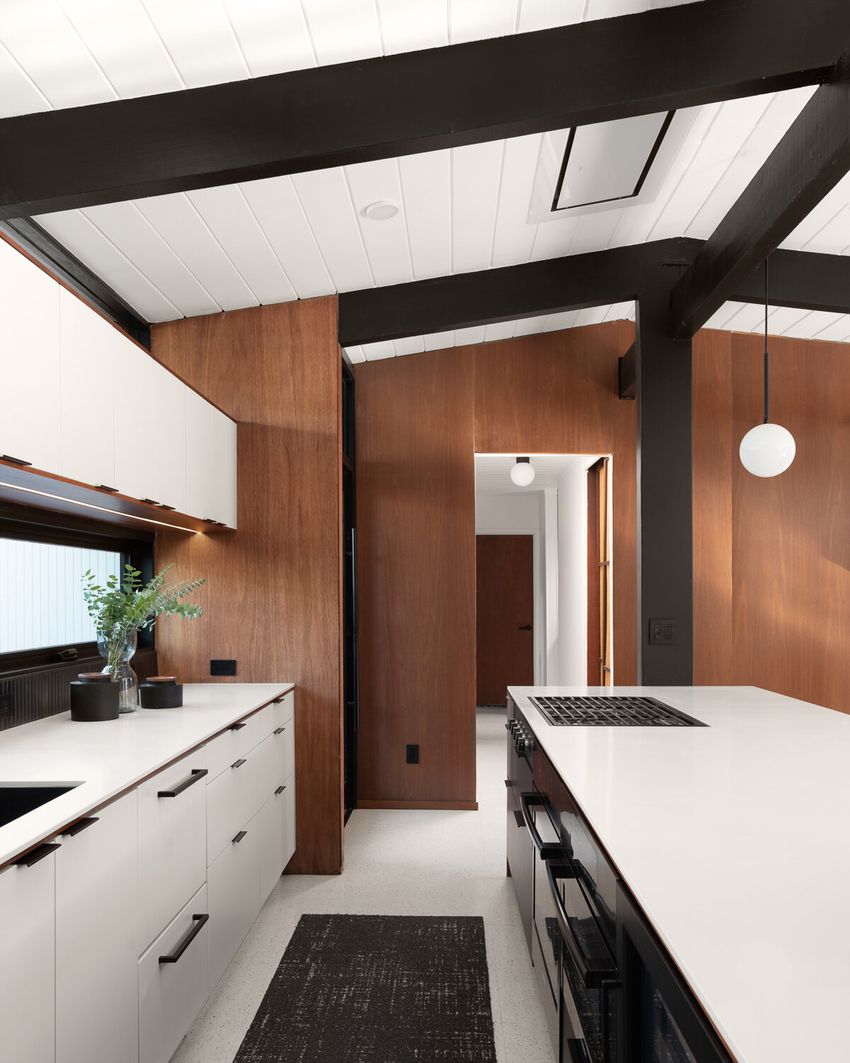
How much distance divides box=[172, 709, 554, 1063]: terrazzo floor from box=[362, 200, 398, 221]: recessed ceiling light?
8.31 feet

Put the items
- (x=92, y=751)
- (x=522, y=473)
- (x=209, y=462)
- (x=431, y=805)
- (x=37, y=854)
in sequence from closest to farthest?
(x=37, y=854)
(x=92, y=751)
(x=209, y=462)
(x=431, y=805)
(x=522, y=473)

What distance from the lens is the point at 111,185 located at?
6.54ft

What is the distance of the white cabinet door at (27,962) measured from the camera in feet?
4.00

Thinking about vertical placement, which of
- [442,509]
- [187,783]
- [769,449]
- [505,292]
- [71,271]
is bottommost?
[187,783]

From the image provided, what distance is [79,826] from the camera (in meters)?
1.46

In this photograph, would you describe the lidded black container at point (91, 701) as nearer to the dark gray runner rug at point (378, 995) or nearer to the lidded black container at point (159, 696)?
the lidded black container at point (159, 696)

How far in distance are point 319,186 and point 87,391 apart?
1.00m

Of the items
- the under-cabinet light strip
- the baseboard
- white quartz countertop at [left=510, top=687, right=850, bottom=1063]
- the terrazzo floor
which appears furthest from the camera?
the baseboard

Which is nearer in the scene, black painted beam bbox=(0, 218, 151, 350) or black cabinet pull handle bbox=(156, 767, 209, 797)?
black cabinet pull handle bbox=(156, 767, 209, 797)

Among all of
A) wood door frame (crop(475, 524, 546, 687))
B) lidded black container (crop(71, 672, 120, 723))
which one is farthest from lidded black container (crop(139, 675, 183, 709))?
wood door frame (crop(475, 524, 546, 687))

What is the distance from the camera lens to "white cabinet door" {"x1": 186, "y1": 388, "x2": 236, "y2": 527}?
2.94m

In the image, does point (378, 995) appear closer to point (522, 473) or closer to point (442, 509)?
point (442, 509)

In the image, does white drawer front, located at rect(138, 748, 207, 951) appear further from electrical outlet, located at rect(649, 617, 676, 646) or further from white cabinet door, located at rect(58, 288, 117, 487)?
electrical outlet, located at rect(649, 617, 676, 646)

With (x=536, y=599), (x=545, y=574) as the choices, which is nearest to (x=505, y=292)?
(x=545, y=574)
